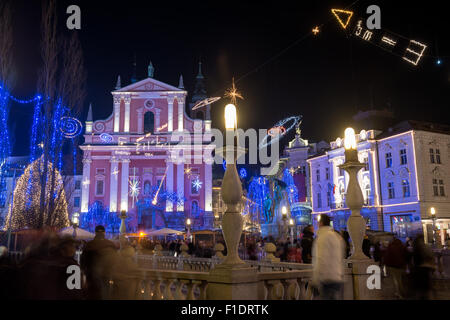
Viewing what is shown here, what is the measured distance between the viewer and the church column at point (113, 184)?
170ft

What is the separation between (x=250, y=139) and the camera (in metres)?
46.5

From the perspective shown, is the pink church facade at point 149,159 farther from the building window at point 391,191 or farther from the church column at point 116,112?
the building window at point 391,191

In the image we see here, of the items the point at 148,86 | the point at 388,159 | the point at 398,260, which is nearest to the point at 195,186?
the point at 148,86

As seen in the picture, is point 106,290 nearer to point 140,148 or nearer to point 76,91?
point 76,91

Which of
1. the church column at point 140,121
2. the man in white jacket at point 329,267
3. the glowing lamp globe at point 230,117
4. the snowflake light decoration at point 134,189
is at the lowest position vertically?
the man in white jacket at point 329,267

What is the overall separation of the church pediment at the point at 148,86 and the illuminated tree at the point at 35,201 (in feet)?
101

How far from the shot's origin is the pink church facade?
170ft

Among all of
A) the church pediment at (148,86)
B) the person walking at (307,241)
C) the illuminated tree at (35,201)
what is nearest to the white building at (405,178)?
the person walking at (307,241)

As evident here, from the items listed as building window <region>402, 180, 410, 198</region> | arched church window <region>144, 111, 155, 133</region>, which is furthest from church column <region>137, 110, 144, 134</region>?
building window <region>402, 180, 410, 198</region>

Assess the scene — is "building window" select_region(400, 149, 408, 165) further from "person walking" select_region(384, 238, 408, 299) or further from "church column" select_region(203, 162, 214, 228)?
"person walking" select_region(384, 238, 408, 299)

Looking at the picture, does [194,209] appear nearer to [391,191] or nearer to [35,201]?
[391,191]

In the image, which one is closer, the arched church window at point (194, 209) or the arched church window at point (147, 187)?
the arched church window at point (194, 209)
